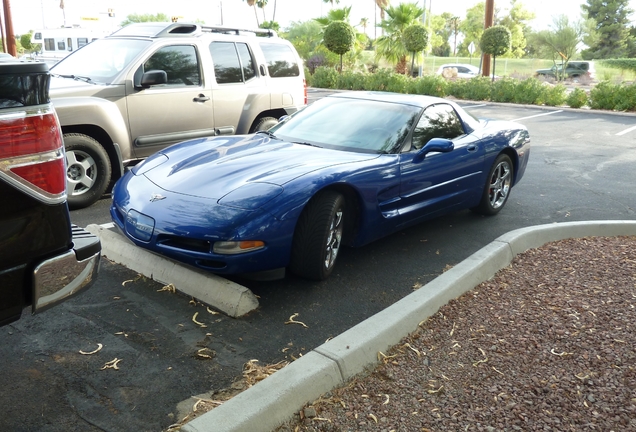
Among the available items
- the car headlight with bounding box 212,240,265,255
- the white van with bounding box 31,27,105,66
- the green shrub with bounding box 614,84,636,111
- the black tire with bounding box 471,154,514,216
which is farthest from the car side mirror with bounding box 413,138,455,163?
the white van with bounding box 31,27,105,66

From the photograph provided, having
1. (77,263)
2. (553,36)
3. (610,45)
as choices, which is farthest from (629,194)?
(610,45)

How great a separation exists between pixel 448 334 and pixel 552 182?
5.86 metres

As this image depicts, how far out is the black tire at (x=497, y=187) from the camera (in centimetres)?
674

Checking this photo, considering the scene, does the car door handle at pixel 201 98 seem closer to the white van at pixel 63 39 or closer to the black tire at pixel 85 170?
the black tire at pixel 85 170

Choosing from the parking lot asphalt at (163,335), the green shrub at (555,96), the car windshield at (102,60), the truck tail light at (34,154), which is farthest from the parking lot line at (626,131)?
the truck tail light at (34,154)

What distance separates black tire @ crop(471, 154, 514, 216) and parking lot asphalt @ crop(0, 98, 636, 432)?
28 cm

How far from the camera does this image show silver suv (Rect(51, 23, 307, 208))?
22.4 feet

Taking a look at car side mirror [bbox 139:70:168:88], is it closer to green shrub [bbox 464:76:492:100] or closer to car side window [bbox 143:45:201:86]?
car side window [bbox 143:45:201:86]

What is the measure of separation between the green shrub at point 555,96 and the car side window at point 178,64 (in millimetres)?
16585

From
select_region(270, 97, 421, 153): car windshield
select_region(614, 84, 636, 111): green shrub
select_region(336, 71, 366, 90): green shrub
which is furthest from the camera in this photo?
select_region(336, 71, 366, 90): green shrub

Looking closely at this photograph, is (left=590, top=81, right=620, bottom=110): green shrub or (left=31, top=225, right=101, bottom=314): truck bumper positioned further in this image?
(left=590, top=81, right=620, bottom=110): green shrub

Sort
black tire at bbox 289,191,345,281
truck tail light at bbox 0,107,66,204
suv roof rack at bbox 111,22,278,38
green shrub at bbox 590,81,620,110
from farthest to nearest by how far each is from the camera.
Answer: green shrub at bbox 590,81,620,110, suv roof rack at bbox 111,22,278,38, black tire at bbox 289,191,345,281, truck tail light at bbox 0,107,66,204

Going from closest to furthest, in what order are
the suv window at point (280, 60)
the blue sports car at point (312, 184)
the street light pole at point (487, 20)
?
1. the blue sports car at point (312, 184)
2. the suv window at point (280, 60)
3. the street light pole at point (487, 20)

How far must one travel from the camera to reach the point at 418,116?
587 centimetres
